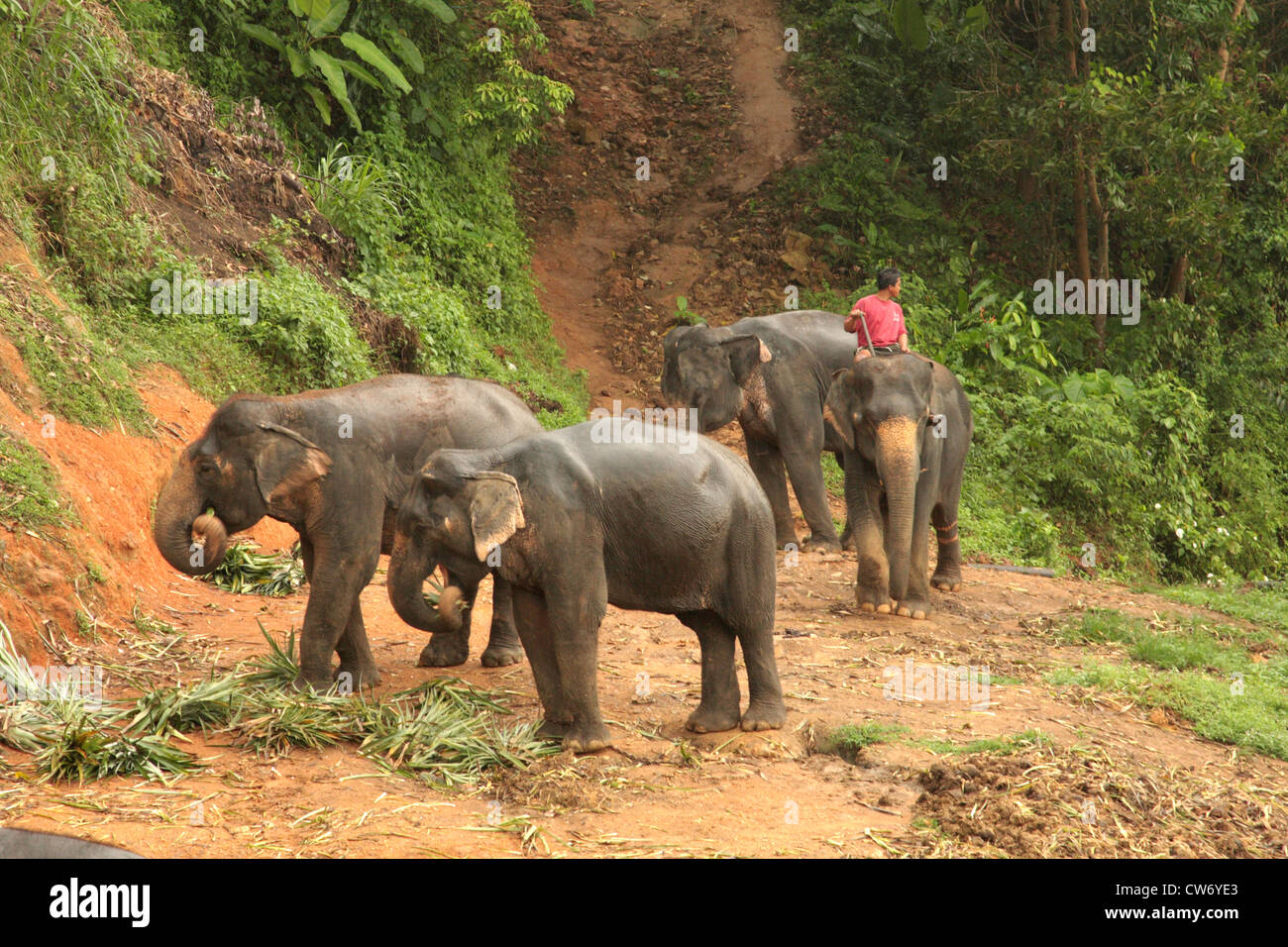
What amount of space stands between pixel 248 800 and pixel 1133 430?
42.5ft

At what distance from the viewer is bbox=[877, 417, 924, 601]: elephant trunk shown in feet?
31.7

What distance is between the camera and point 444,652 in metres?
8.20

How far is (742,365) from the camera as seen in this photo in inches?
491

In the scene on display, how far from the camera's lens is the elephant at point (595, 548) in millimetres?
6316

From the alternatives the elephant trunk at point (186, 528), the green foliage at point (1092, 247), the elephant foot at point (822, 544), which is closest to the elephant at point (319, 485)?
the elephant trunk at point (186, 528)

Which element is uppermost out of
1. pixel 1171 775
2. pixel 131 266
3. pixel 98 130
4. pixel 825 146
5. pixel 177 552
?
pixel 825 146

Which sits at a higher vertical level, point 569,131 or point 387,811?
point 569,131

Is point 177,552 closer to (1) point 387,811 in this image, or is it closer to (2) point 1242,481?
(1) point 387,811

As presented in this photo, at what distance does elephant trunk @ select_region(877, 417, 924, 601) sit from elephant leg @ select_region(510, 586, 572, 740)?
3793mm

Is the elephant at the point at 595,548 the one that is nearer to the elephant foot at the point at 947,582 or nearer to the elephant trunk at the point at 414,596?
the elephant trunk at the point at 414,596

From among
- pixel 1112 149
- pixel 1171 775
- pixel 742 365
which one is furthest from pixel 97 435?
pixel 1112 149

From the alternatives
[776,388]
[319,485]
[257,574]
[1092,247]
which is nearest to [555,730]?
[319,485]

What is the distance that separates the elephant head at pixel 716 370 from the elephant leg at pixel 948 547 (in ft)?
7.07

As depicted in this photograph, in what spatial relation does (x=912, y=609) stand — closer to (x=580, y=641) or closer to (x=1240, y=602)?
(x=1240, y=602)
